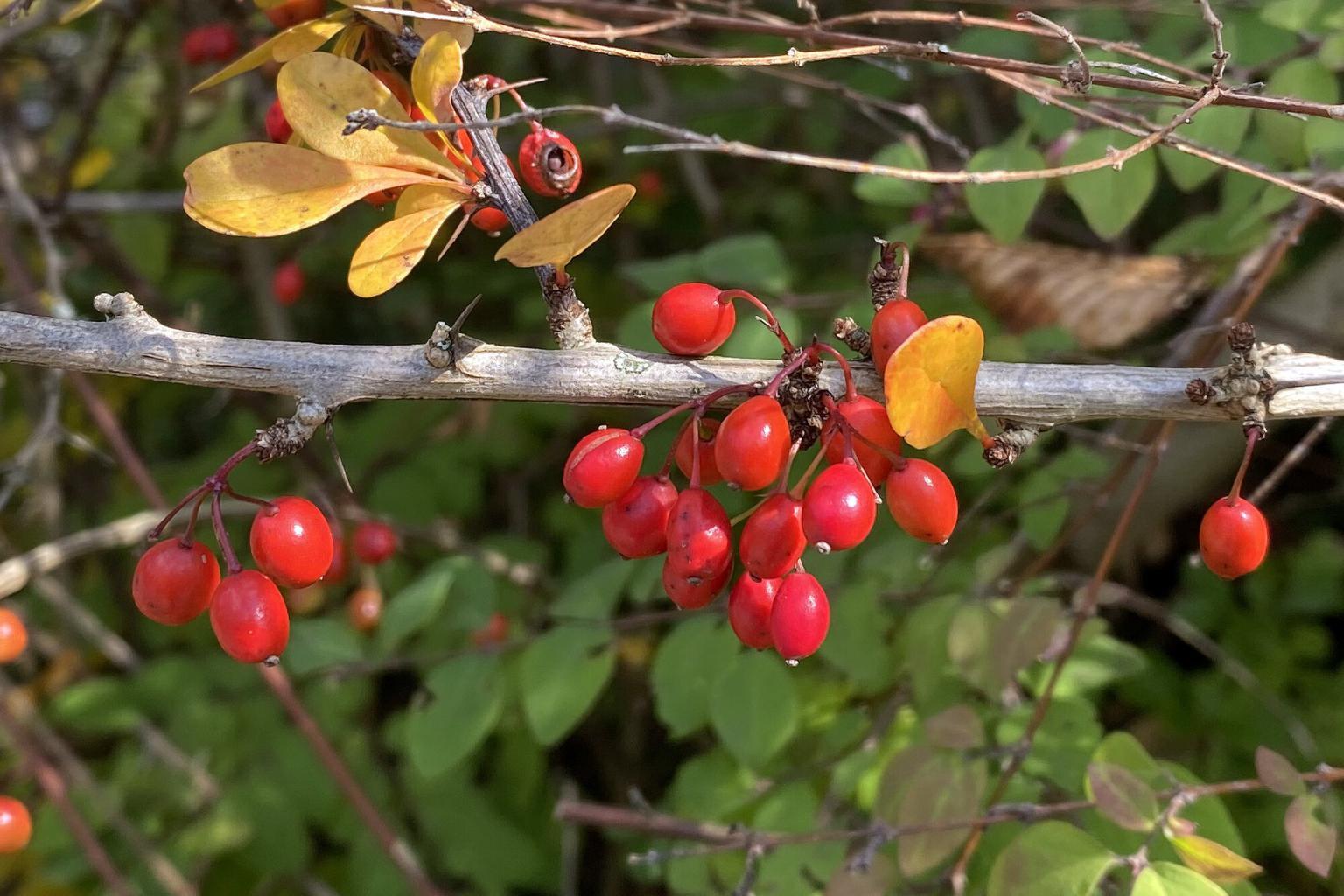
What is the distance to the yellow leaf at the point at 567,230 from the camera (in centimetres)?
95

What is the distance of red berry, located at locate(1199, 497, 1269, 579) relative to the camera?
47.2 inches

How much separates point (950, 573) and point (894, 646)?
7.3 inches

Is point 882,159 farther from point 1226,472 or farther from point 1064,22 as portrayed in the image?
point 1226,472

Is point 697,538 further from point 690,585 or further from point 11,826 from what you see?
point 11,826

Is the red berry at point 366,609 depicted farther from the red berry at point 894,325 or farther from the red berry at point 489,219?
the red berry at point 894,325

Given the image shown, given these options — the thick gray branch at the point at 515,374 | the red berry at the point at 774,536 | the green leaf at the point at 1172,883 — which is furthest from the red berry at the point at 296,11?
the green leaf at the point at 1172,883

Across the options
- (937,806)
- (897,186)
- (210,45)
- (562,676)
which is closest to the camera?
(937,806)

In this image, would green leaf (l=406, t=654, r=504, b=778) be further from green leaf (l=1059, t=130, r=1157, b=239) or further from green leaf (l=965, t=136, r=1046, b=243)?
green leaf (l=1059, t=130, r=1157, b=239)

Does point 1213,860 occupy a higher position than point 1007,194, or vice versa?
point 1007,194

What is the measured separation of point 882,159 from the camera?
1.88m

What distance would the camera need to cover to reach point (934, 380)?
1010mm

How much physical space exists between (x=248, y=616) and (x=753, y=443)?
58cm

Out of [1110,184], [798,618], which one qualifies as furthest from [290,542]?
[1110,184]

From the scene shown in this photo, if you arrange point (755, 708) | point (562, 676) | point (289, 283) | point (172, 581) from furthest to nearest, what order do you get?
point (289, 283) → point (562, 676) → point (755, 708) → point (172, 581)
